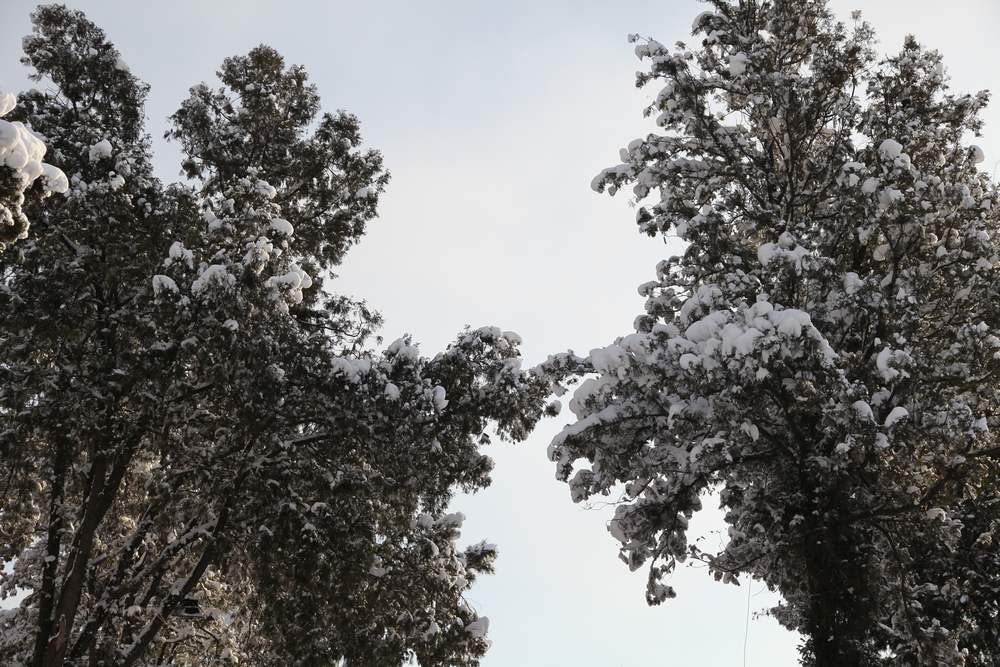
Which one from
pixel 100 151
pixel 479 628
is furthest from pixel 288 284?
pixel 479 628

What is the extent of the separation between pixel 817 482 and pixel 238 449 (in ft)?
27.1

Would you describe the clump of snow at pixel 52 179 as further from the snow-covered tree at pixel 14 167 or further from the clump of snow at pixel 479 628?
the clump of snow at pixel 479 628

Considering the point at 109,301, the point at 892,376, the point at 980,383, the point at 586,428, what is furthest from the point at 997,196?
the point at 109,301

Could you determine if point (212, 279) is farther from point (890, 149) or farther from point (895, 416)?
point (890, 149)

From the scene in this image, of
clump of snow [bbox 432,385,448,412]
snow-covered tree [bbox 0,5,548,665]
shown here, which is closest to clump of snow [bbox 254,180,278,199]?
snow-covered tree [bbox 0,5,548,665]

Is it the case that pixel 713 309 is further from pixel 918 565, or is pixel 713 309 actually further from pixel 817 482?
pixel 918 565

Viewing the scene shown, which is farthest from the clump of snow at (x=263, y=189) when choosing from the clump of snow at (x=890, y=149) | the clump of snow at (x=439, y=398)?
the clump of snow at (x=890, y=149)

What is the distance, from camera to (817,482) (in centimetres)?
992

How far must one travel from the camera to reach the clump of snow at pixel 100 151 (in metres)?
10.7

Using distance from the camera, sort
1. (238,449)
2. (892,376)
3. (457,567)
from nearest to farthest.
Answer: (892,376)
(238,449)
(457,567)

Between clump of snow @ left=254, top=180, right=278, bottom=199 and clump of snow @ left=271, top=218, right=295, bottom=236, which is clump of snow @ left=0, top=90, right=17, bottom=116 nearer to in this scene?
clump of snow @ left=271, top=218, right=295, bottom=236

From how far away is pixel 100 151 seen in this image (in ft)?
35.2

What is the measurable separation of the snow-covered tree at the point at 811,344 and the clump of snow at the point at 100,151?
691cm

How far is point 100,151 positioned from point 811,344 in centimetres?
957
